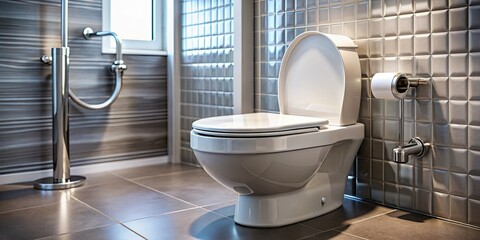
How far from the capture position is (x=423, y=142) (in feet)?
6.82

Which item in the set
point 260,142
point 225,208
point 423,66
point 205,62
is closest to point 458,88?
point 423,66

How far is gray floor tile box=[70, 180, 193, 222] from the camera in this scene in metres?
2.18

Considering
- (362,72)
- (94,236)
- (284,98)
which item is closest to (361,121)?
(362,72)

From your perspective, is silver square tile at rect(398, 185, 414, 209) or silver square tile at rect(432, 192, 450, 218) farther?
silver square tile at rect(398, 185, 414, 209)

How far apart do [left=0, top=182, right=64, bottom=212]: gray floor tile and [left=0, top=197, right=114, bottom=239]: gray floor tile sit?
0.28 ft

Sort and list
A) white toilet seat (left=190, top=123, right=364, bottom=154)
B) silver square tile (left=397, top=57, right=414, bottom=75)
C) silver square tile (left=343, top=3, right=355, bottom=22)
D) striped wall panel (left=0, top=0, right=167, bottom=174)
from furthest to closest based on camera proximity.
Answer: striped wall panel (left=0, top=0, right=167, bottom=174)
silver square tile (left=343, top=3, right=355, bottom=22)
silver square tile (left=397, top=57, right=414, bottom=75)
white toilet seat (left=190, top=123, right=364, bottom=154)

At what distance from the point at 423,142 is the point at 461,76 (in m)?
0.31

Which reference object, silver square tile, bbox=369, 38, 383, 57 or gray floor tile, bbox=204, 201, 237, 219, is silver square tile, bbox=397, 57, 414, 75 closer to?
silver square tile, bbox=369, 38, 383, 57

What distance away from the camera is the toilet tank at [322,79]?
7.16 ft

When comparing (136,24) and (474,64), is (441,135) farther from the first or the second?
(136,24)

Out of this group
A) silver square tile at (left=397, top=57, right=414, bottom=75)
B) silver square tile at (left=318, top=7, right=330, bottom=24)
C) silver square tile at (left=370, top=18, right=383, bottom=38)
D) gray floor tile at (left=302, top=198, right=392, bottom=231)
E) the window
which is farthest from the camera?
the window

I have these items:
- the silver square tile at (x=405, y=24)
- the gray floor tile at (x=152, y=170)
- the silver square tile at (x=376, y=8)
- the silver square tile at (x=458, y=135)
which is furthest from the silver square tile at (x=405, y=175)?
the gray floor tile at (x=152, y=170)

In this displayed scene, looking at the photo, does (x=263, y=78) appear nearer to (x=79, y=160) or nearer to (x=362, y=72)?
(x=362, y=72)

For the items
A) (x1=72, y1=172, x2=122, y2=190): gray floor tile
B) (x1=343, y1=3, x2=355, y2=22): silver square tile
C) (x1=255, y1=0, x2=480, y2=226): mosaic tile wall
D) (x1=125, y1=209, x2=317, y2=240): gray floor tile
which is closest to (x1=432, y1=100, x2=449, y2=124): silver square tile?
(x1=255, y1=0, x2=480, y2=226): mosaic tile wall
